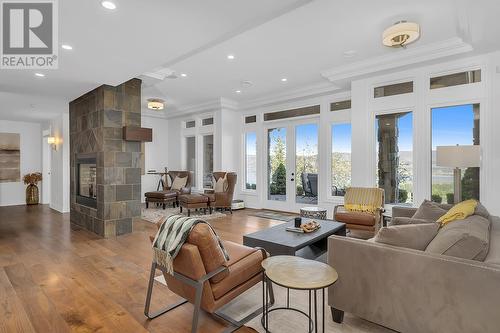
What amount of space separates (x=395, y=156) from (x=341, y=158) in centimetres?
128

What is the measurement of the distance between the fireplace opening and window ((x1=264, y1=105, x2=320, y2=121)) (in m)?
4.36

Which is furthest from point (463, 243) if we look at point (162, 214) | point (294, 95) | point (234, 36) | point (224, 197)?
point (162, 214)

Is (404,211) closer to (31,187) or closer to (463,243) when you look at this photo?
(463,243)

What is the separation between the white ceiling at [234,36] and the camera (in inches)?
102

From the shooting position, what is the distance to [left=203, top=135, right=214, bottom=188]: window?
8383mm

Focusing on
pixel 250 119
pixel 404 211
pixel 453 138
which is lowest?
pixel 404 211

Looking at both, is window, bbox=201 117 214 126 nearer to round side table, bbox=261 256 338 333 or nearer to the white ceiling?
the white ceiling

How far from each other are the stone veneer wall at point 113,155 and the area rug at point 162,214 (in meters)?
1.15

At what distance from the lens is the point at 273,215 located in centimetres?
661

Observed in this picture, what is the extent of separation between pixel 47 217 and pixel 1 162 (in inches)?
137

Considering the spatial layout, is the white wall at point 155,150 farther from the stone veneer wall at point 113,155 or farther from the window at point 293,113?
the window at point 293,113

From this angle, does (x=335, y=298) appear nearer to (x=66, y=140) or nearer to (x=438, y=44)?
(x=438, y=44)

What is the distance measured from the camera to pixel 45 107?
6.70m

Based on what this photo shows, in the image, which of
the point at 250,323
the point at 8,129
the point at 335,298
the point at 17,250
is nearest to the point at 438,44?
the point at 335,298
